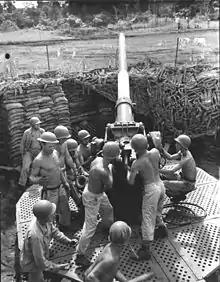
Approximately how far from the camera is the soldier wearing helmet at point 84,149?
5.59m

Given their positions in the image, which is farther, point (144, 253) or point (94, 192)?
point (144, 253)

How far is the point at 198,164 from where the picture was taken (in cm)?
949

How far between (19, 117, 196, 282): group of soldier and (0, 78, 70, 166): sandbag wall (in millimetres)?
3017

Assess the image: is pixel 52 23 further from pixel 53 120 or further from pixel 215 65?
pixel 53 120

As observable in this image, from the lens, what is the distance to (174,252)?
189 inches

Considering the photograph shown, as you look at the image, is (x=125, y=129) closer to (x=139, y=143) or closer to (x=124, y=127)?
(x=124, y=127)

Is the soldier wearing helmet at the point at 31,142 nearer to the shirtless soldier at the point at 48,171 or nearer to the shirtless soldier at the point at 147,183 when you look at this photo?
the shirtless soldier at the point at 48,171

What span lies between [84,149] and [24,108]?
3196 millimetres

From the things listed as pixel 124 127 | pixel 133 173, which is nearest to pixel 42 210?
pixel 133 173

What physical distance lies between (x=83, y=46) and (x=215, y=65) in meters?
4.91

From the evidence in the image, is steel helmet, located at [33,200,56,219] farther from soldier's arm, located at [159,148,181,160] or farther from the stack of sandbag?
the stack of sandbag

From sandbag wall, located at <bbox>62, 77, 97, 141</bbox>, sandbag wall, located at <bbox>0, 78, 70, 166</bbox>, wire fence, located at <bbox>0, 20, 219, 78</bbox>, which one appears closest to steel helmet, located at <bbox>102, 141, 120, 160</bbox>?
sandbag wall, located at <bbox>0, 78, 70, 166</bbox>

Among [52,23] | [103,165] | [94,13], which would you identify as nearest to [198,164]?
[103,165]

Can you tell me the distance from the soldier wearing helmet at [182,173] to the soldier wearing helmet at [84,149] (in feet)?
3.84
